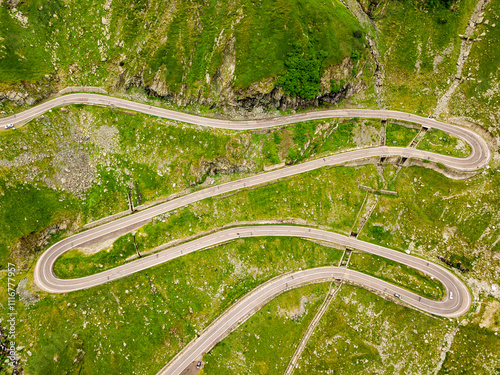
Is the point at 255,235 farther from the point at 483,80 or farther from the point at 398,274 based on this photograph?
the point at 483,80

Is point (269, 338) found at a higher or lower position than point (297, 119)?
lower

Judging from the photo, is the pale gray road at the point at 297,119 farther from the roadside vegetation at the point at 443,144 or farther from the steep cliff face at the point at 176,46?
the steep cliff face at the point at 176,46

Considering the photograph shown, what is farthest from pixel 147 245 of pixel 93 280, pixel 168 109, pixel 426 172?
pixel 426 172

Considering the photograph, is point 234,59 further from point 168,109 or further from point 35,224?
point 35,224

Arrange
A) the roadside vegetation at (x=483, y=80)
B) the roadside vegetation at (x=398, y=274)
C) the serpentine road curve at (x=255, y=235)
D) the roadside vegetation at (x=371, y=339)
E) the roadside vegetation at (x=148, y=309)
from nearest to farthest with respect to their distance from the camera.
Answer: the roadside vegetation at (x=148, y=309), the roadside vegetation at (x=371, y=339), the serpentine road curve at (x=255, y=235), the roadside vegetation at (x=398, y=274), the roadside vegetation at (x=483, y=80)

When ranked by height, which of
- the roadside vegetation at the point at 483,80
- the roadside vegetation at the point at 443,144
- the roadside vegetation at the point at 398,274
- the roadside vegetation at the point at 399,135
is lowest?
the roadside vegetation at the point at 398,274

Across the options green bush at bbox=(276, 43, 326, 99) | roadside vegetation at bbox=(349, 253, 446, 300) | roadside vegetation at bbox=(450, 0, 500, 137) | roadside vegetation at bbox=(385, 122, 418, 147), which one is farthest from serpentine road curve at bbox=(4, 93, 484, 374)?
green bush at bbox=(276, 43, 326, 99)

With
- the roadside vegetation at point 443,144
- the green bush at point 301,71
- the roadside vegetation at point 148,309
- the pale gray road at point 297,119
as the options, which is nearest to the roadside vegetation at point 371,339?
the roadside vegetation at point 148,309

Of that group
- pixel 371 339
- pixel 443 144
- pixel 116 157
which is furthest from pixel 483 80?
pixel 116 157

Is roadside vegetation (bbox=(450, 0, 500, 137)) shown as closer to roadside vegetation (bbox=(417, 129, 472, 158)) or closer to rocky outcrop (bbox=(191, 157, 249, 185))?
roadside vegetation (bbox=(417, 129, 472, 158))
